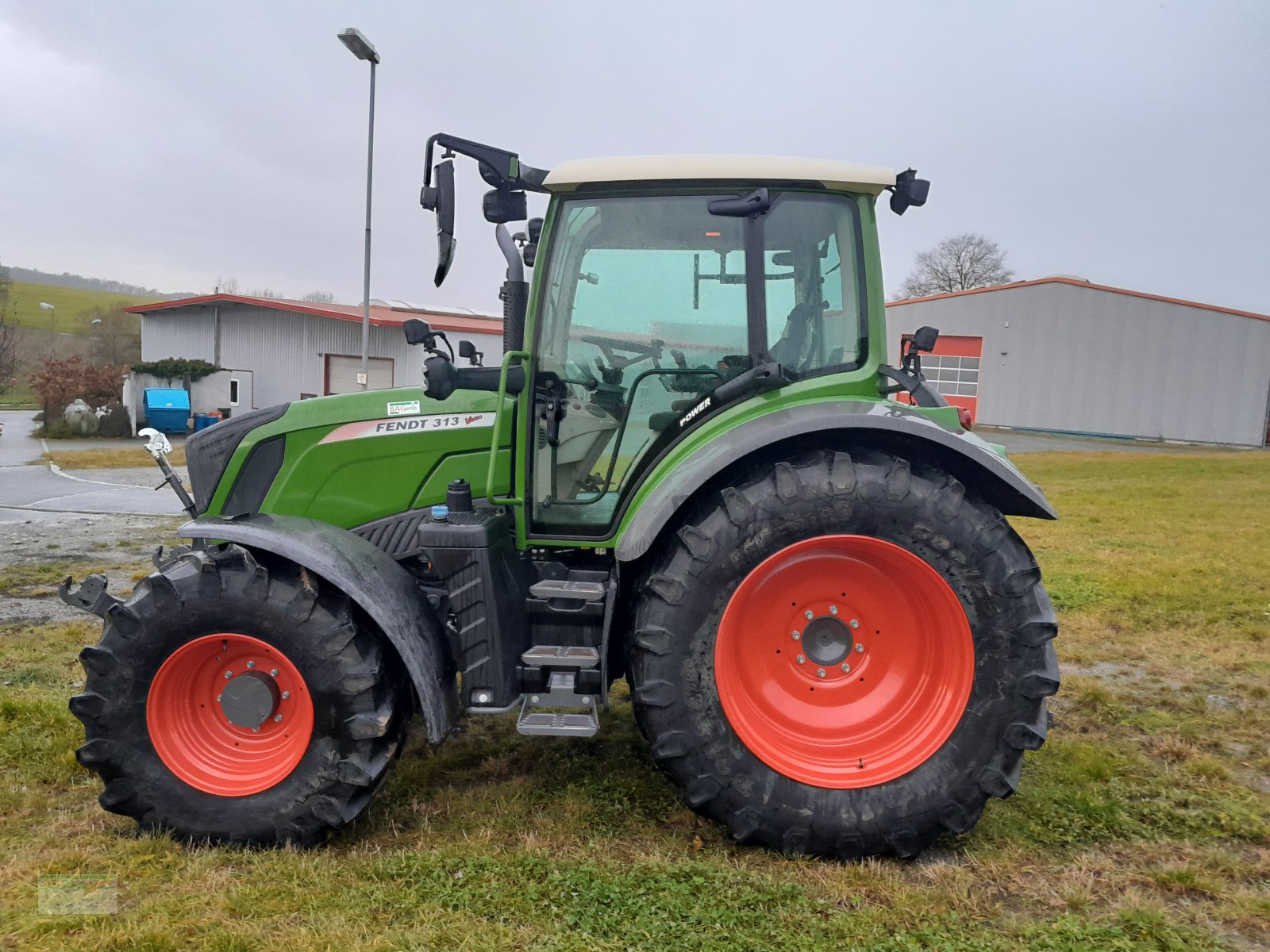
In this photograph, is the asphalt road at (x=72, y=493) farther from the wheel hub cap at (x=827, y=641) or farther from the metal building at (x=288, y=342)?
the wheel hub cap at (x=827, y=641)

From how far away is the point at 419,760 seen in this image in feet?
12.8

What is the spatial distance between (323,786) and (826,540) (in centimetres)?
199

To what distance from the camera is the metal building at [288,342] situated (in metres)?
26.9

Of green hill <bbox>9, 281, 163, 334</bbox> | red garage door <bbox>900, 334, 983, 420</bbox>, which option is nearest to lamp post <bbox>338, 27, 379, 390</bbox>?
red garage door <bbox>900, 334, 983, 420</bbox>

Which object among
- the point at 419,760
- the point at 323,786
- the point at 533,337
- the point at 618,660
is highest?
the point at 533,337

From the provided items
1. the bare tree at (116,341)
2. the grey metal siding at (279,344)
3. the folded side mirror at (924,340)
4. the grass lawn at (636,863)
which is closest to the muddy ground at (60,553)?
the grass lawn at (636,863)

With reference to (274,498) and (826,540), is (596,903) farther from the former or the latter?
(274,498)

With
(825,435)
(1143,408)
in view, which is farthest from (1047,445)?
(825,435)

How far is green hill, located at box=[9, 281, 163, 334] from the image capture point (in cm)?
5247

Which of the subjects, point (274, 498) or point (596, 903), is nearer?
point (596, 903)

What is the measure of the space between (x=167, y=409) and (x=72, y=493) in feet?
40.6

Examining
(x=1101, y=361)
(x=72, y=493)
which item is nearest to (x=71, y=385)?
(x=72, y=493)

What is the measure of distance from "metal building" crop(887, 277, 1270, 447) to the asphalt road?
2315cm

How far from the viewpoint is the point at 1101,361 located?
97.1 ft
